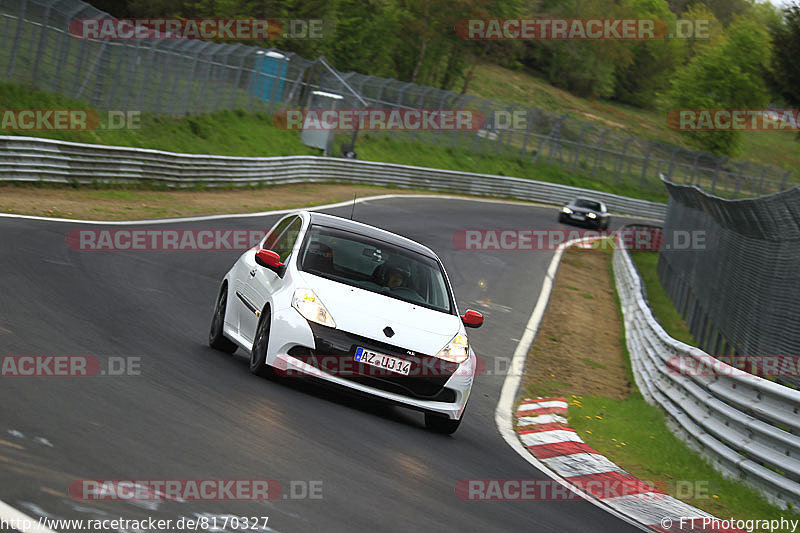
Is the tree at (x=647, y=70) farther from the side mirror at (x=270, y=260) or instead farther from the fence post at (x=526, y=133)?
the side mirror at (x=270, y=260)

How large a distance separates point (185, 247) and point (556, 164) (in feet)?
147

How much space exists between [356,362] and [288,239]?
194cm

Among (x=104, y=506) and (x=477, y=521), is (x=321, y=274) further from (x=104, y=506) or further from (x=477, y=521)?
(x=104, y=506)

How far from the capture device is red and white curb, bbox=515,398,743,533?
752 centimetres

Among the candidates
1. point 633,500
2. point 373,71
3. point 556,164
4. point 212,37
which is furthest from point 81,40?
point 373,71

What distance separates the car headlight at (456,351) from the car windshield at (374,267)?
1.66 ft

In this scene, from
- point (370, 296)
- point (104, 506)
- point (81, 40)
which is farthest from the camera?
point (81, 40)

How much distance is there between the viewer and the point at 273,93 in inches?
1603

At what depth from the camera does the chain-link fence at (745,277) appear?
10.8m

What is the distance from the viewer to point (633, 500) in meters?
7.98

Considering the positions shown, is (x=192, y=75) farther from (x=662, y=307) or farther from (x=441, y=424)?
(x=441, y=424)

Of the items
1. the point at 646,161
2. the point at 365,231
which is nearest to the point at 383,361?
the point at 365,231

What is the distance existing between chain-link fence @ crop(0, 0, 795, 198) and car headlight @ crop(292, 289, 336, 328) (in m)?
16.8

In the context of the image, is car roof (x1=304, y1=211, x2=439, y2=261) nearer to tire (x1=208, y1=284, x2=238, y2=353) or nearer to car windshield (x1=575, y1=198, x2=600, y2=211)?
tire (x1=208, y1=284, x2=238, y2=353)
